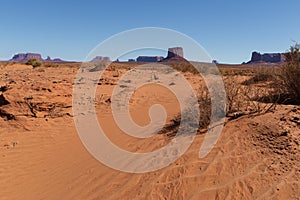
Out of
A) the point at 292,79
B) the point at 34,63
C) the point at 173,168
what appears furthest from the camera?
the point at 34,63

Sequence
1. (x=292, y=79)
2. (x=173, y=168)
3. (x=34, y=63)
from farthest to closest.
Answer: (x=34, y=63) < (x=292, y=79) < (x=173, y=168)

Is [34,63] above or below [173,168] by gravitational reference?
above

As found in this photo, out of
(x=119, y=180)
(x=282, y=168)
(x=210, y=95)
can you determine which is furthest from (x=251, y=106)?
(x=119, y=180)

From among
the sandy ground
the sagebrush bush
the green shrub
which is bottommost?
the sandy ground

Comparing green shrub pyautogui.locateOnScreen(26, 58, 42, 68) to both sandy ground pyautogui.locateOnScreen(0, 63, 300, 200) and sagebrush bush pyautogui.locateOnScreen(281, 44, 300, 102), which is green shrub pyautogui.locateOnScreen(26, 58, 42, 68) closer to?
sandy ground pyautogui.locateOnScreen(0, 63, 300, 200)

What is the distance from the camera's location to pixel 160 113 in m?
7.20

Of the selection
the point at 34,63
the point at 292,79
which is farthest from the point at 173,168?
the point at 34,63

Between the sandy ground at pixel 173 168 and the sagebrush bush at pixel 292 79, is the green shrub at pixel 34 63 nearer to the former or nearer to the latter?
the sandy ground at pixel 173 168

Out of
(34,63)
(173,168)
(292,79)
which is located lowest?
(173,168)

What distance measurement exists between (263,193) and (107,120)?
A: 4.68 m

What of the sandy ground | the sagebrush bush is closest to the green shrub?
Result: the sandy ground

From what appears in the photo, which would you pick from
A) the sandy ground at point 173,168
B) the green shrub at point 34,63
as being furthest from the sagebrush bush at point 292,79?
the green shrub at point 34,63

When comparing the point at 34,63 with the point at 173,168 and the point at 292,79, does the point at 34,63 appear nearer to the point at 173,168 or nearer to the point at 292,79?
the point at 292,79

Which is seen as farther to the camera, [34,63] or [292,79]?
[34,63]
